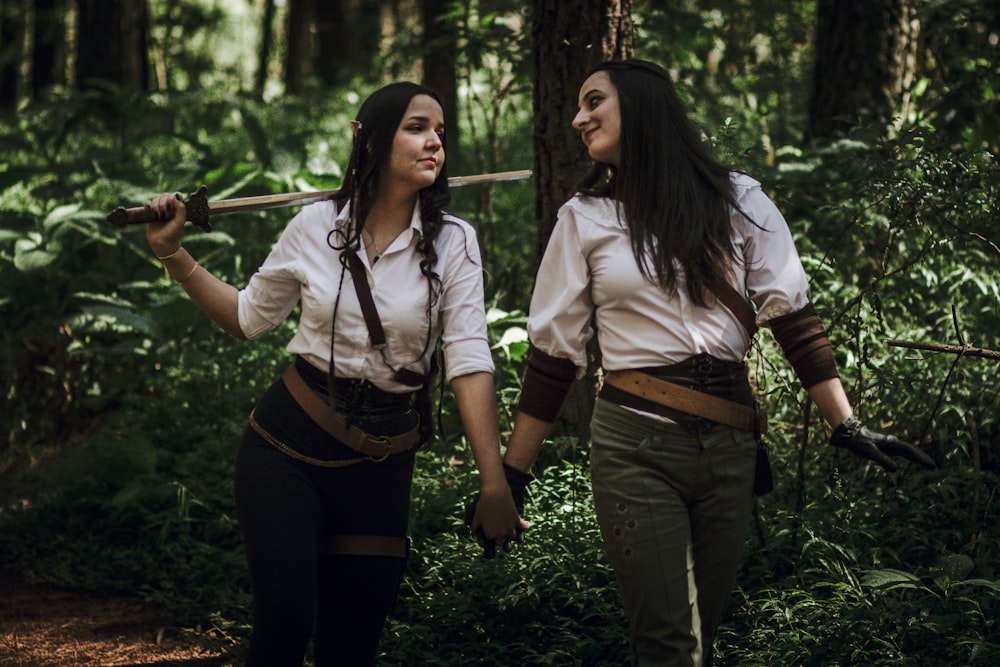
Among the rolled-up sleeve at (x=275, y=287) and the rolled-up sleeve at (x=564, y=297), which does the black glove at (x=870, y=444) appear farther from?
the rolled-up sleeve at (x=275, y=287)

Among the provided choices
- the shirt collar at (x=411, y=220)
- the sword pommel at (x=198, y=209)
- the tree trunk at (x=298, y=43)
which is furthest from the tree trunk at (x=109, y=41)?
the shirt collar at (x=411, y=220)

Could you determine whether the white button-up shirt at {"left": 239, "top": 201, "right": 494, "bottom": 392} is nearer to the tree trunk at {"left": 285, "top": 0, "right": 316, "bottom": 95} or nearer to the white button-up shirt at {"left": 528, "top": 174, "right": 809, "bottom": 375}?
the white button-up shirt at {"left": 528, "top": 174, "right": 809, "bottom": 375}

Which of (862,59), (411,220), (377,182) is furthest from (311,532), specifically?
(862,59)

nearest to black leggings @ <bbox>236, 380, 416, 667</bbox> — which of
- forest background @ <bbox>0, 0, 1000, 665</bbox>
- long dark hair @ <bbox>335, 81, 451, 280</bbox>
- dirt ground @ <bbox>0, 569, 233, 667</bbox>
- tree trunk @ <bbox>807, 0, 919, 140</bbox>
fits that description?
long dark hair @ <bbox>335, 81, 451, 280</bbox>

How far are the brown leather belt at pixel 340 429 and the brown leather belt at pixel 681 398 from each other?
760 millimetres

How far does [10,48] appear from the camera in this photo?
71.9 ft

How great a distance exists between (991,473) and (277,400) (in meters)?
3.32

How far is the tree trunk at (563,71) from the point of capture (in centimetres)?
559

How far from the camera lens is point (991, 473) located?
5227 mm

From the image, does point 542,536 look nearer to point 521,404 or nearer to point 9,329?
point 521,404

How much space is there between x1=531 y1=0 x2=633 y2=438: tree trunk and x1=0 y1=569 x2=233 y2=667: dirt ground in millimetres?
2278

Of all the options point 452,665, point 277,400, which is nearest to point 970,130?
point 452,665

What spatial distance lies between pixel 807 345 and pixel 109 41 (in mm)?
12027

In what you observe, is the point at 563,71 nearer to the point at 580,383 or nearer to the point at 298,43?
the point at 580,383
